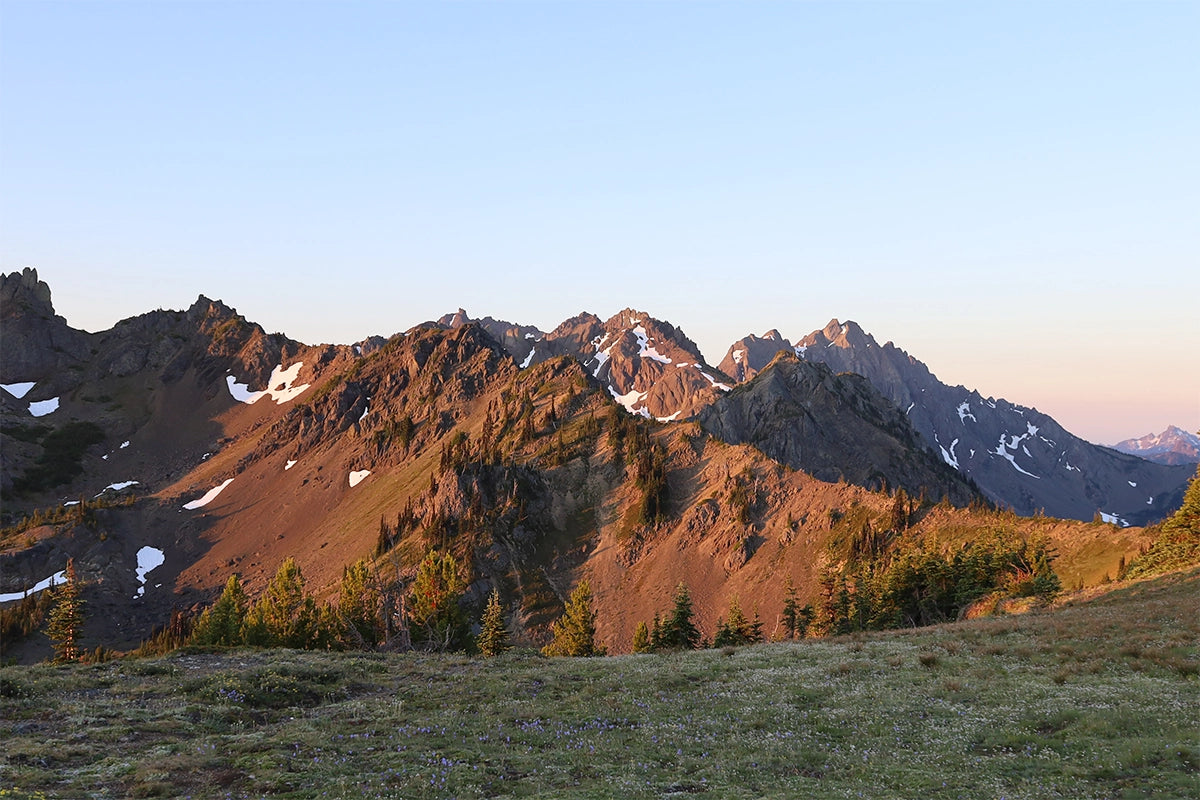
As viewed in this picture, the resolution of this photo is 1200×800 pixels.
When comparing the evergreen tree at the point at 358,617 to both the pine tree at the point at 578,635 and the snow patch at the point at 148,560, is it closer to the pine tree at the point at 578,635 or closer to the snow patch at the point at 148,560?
the pine tree at the point at 578,635

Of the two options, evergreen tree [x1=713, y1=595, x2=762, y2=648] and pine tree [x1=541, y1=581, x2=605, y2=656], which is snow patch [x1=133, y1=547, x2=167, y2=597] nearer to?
pine tree [x1=541, y1=581, x2=605, y2=656]

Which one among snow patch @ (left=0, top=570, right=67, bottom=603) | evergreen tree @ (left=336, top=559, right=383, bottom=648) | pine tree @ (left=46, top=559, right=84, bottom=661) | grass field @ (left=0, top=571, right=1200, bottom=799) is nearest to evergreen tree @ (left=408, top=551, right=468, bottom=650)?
evergreen tree @ (left=336, top=559, right=383, bottom=648)

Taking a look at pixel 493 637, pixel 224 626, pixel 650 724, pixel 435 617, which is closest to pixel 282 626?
pixel 224 626

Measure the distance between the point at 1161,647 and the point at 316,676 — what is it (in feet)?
128

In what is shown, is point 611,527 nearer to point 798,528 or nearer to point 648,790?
point 798,528

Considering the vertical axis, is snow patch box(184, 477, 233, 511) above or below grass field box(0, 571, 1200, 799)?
above

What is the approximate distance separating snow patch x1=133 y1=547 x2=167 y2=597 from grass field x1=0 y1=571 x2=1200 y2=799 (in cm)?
16011

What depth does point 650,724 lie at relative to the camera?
24562 millimetres

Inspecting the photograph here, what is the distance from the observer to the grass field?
17438 mm

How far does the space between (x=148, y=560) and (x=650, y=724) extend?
19108cm

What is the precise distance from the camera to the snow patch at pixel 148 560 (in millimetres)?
169125

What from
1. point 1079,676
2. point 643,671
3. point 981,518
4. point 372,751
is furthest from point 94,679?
point 981,518

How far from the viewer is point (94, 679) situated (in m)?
32.2

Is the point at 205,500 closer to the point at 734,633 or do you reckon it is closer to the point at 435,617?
the point at 435,617
